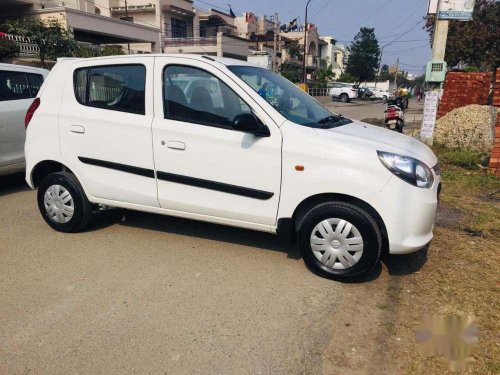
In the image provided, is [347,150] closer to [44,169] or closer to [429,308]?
[429,308]

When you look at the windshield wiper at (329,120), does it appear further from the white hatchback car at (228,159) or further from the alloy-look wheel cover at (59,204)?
the alloy-look wheel cover at (59,204)

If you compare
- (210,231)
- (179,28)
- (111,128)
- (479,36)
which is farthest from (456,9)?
(179,28)

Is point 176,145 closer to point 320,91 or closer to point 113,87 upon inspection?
point 113,87

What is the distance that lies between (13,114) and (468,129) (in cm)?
841

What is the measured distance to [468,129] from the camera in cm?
884

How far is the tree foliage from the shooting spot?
21500mm

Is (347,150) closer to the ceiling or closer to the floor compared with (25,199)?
closer to the ceiling

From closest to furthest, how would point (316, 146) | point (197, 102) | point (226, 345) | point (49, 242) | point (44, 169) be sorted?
1. point (226, 345)
2. point (316, 146)
3. point (197, 102)
4. point (49, 242)
5. point (44, 169)

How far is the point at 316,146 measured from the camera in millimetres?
3389

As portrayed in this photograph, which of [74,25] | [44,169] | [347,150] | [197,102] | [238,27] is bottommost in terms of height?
[44,169]

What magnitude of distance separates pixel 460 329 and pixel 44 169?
427cm

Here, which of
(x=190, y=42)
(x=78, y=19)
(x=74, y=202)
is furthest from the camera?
(x=190, y=42)

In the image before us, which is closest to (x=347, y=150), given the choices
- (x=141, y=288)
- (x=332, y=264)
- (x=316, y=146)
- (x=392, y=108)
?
(x=316, y=146)

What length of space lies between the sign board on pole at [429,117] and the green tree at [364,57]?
66721 millimetres
